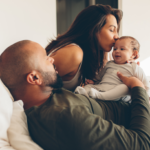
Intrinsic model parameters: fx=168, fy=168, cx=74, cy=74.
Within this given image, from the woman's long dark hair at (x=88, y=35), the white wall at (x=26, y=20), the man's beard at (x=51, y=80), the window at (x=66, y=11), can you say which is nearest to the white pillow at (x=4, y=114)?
the man's beard at (x=51, y=80)

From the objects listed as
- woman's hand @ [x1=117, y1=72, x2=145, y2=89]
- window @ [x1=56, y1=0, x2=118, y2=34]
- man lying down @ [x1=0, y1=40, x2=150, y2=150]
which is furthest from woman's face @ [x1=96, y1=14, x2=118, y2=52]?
window @ [x1=56, y1=0, x2=118, y2=34]

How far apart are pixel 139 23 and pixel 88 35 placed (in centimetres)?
258

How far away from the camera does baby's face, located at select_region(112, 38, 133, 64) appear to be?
4.33 ft

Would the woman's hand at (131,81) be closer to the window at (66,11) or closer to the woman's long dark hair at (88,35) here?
the woman's long dark hair at (88,35)

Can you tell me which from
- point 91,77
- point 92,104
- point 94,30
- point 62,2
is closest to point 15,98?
point 92,104

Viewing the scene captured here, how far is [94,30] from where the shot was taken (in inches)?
53.7

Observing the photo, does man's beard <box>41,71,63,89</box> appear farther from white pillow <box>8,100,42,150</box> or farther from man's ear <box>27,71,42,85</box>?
white pillow <box>8,100,42,150</box>

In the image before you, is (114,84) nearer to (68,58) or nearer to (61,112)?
(68,58)

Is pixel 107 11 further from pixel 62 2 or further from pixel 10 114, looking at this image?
pixel 62 2

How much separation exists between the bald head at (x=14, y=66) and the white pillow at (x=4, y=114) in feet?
0.23

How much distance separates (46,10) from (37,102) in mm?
2253

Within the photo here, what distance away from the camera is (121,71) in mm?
1309

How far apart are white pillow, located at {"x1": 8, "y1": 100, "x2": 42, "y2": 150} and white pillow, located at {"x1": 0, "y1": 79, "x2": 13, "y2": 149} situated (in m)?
0.02

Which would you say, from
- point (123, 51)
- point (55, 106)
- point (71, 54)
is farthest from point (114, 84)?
point (55, 106)
